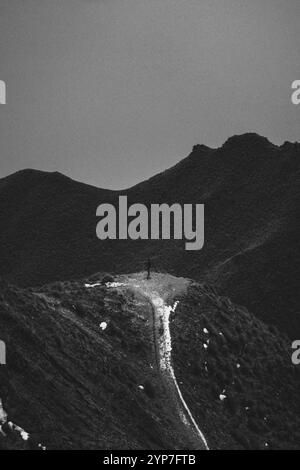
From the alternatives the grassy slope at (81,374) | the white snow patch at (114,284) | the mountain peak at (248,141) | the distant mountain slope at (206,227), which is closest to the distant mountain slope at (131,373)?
the grassy slope at (81,374)

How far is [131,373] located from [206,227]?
59.9 meters

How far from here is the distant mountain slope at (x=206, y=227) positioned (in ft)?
351

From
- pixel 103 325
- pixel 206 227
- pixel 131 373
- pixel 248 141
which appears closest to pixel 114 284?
pixel 103 325

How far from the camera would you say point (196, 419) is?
194ft

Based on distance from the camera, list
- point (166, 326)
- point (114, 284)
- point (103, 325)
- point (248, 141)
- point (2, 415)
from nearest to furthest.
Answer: point (2, 415), point (103, 325), point (166, 326), point (114, 284), point (248, 141)

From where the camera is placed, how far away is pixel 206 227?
12019cm

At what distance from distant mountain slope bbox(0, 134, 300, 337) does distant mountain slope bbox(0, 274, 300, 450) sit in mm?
25831

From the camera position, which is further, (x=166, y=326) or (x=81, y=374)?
(x=166, y=326)

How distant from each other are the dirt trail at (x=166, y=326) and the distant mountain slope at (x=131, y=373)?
0.47 meters

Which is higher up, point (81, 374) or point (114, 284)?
point (114, 284)

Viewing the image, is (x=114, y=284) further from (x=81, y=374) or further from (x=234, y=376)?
(x=81, y=374)

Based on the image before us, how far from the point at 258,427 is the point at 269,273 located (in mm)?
45165

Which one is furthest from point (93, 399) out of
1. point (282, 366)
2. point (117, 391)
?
point (282, 366)
